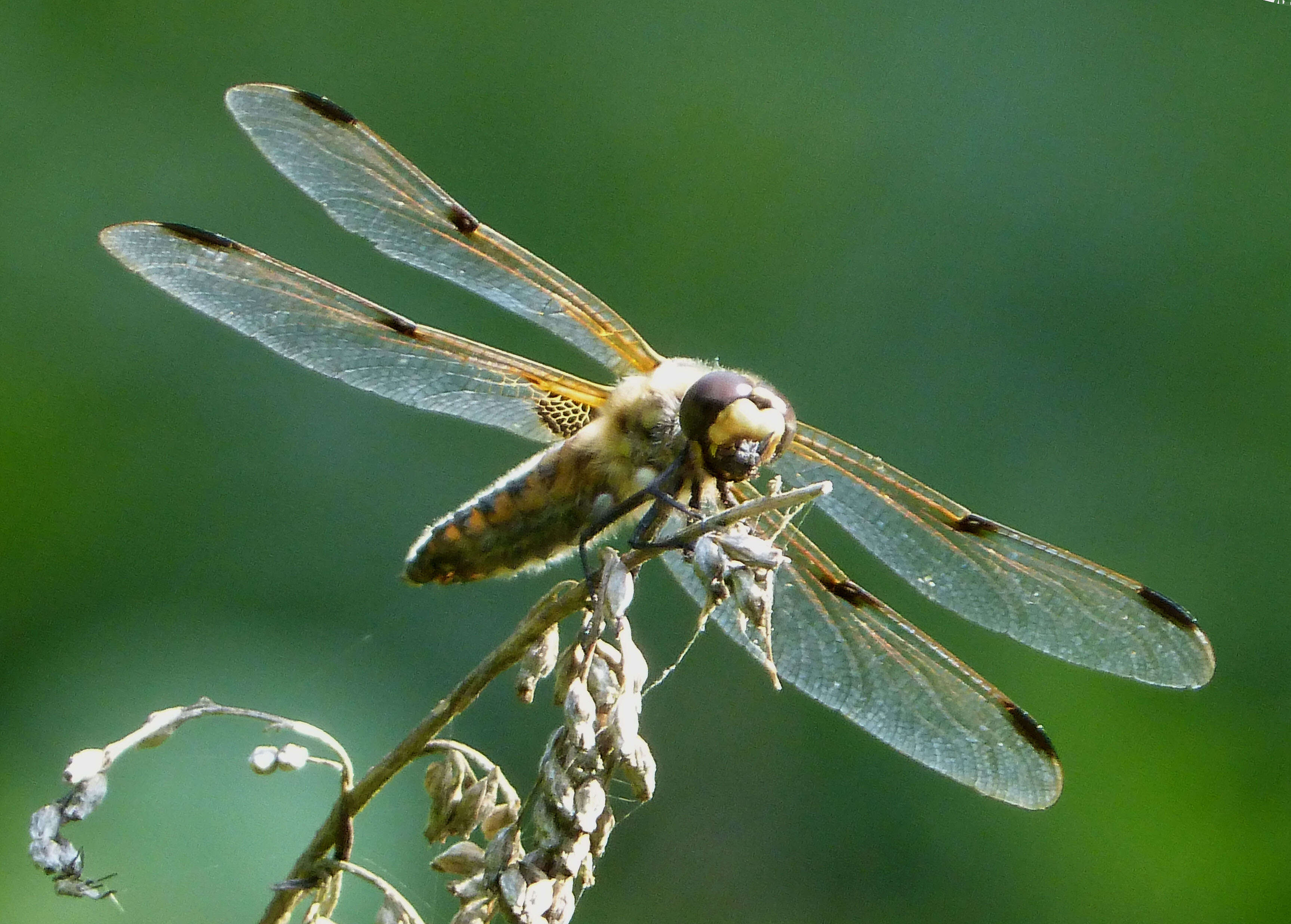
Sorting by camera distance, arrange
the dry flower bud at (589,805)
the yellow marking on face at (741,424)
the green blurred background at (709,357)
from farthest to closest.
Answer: the green blurred background at (709,357)
the yellow marking on face at (741,424)
the dry flower bud at (589,805)


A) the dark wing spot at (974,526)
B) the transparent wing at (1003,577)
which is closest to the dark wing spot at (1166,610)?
the transparent wing at (1003,577)

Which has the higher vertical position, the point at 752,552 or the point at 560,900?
the point at 752,552

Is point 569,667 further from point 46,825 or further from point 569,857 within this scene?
point 46,825

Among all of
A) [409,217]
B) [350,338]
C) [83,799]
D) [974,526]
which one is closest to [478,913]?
[83,799]

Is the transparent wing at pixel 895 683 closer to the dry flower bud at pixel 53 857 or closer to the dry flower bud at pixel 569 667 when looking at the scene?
the dry flower bud at pixel 569 667

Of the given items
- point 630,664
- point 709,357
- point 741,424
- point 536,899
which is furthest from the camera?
point 709,357

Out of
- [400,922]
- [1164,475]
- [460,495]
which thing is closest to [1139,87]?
[1164,475]

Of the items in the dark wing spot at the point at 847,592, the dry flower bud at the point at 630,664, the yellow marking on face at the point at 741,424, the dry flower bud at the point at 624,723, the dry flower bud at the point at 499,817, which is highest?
the yellow marking on face at the point at 741,424

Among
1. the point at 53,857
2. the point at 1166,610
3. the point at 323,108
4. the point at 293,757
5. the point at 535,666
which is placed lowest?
the point at 53,857
